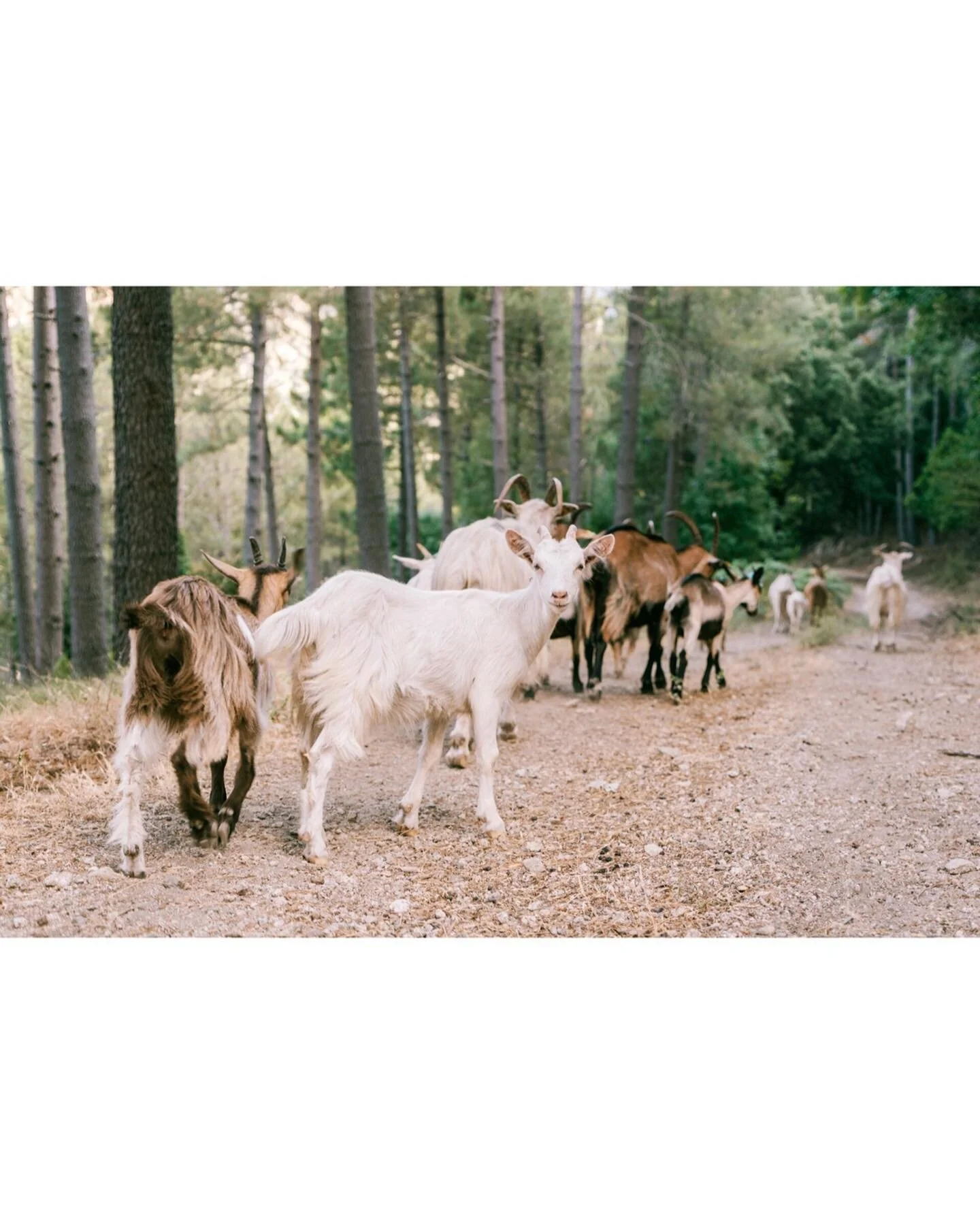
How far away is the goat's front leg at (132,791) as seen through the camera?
4258mm

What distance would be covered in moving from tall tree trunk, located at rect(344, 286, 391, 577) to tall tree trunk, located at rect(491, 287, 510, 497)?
9.43ft

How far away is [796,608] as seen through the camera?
32.1ft

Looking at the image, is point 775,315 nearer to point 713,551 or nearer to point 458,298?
point 713,551

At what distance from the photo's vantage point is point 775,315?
9125mm

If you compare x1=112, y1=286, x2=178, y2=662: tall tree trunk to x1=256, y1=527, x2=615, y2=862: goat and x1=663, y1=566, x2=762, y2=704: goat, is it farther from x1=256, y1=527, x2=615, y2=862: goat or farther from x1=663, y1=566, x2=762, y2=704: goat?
x1=663, y1=566, x2=762, y2=704: goat

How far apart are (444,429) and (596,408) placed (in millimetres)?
2125

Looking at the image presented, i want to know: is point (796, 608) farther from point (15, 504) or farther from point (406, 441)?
point (15, 504)

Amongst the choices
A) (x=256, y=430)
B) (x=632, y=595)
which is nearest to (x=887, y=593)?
(x=632, y=595)

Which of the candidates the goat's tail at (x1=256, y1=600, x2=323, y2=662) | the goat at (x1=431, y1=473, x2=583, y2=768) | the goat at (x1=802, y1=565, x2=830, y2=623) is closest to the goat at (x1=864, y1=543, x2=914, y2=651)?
the goat at (x1=802, y1=565, x2=830, y2=623)

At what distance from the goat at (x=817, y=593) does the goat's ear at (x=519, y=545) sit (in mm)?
5100

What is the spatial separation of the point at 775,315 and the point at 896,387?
4.83 ft

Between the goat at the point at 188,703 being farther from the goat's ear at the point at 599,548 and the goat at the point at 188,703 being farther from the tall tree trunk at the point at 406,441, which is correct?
the tall tree trunk at the point at 406,441

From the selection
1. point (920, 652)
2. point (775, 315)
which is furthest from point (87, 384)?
point (920, 652)

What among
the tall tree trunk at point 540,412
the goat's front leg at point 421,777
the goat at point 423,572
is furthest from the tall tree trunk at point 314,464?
the goat's front leg at point 421,777
